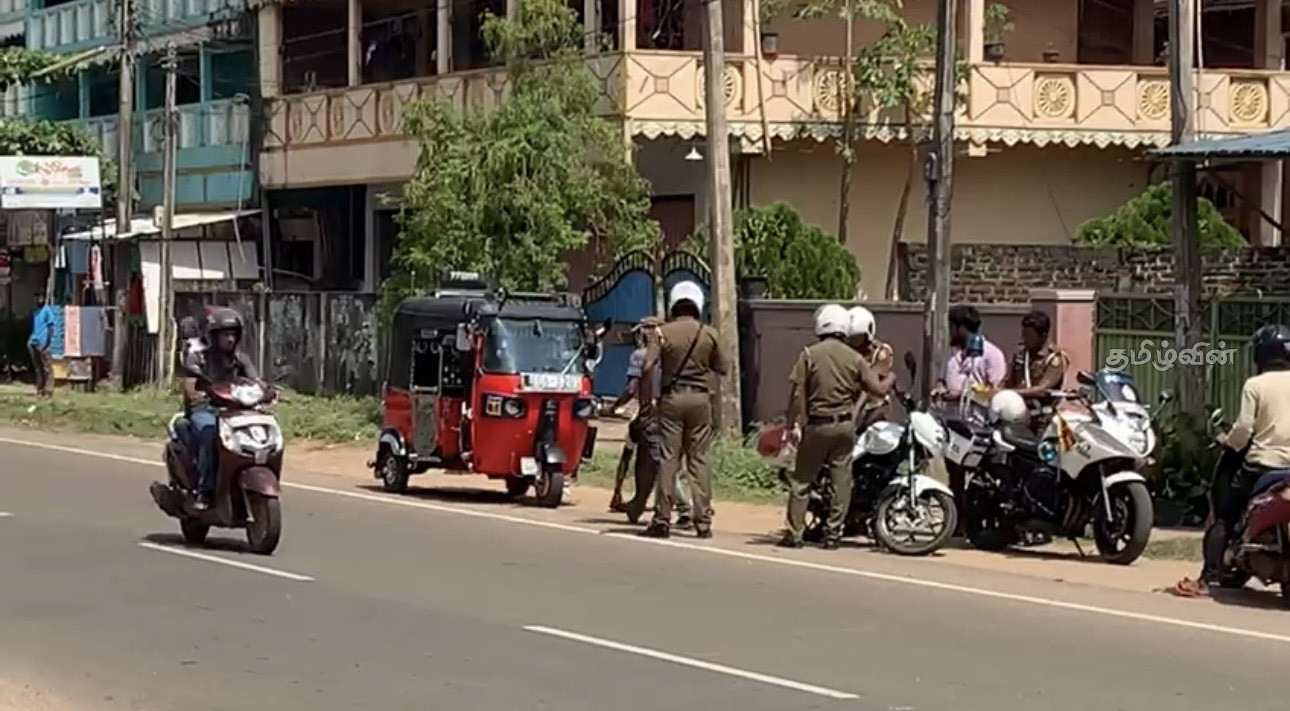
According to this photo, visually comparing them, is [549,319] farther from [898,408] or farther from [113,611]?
[113,611]

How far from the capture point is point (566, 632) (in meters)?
10.7

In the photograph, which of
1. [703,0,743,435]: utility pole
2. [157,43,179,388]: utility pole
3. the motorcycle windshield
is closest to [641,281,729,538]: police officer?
the motorcycle windshield

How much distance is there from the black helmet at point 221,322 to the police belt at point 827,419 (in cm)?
407

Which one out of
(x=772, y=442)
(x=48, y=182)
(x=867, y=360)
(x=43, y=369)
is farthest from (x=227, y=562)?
(x=48, y=182)

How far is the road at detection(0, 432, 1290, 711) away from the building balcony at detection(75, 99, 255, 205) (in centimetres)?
2315

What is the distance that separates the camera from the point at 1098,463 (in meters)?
13.8

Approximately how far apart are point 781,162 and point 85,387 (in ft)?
46.6

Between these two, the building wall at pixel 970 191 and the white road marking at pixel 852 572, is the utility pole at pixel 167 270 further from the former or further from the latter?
the white road marking at pixel 852 572

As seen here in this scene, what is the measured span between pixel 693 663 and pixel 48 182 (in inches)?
1229

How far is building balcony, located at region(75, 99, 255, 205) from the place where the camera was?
37.7 metres

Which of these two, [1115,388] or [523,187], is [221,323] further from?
[523,187]

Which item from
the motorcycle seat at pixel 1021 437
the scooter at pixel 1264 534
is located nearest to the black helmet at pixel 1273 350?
the scooter at pixel 1264 534

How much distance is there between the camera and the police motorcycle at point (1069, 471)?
13742mm

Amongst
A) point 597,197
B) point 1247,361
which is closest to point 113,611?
point 1247,361
